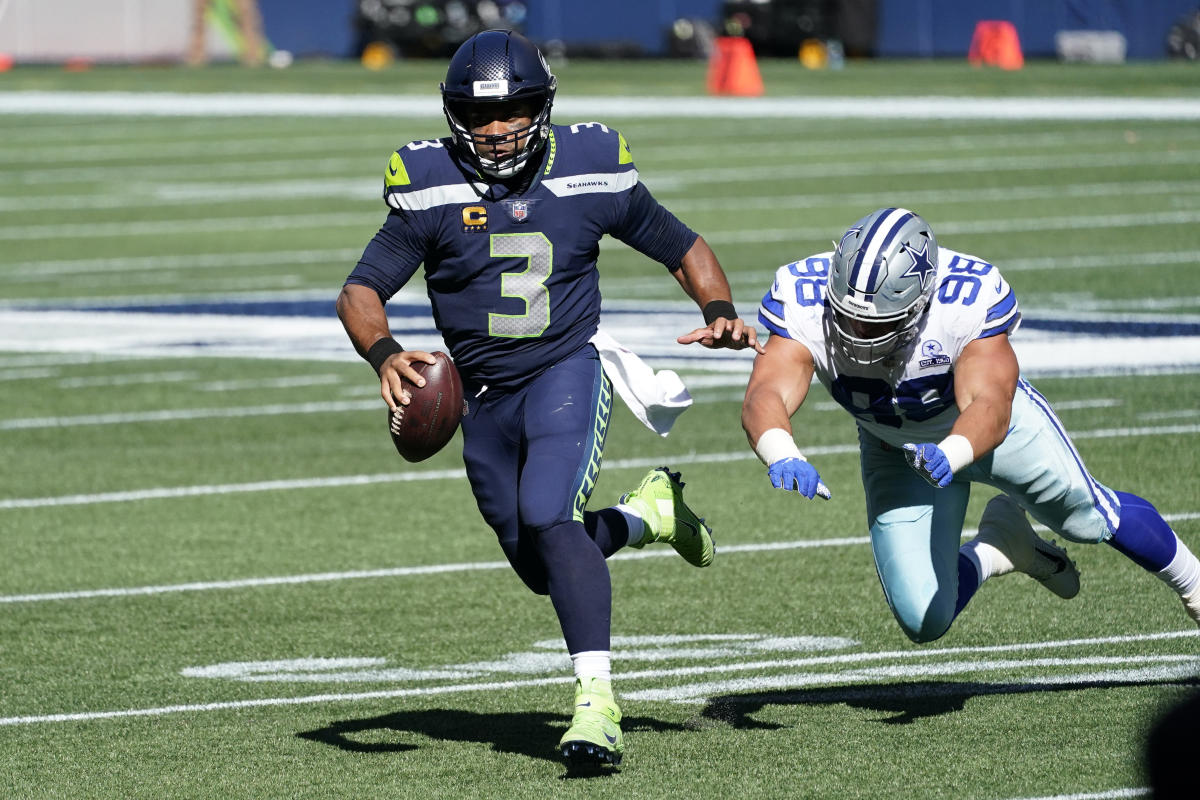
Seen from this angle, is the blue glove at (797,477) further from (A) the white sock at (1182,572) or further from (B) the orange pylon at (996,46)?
(B) the orange pylon at (996,46)

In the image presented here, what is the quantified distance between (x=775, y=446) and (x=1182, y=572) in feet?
4.45

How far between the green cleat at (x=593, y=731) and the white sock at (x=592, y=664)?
0.02 m

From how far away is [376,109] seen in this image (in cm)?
3466

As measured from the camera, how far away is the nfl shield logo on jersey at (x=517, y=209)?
604 centimetres

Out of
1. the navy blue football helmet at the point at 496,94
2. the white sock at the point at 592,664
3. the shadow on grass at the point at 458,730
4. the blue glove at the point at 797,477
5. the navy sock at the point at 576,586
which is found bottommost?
the shadow on grass at the point at 458,730

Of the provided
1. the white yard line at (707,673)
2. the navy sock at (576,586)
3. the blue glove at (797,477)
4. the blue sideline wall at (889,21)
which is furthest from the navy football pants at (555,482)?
the blue sideline wall at (889,21)

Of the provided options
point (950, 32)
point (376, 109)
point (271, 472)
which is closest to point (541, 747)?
point (271, 472)

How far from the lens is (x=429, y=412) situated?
5.71m

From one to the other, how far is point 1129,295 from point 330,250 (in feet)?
25.3

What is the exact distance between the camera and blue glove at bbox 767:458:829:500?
552 cm

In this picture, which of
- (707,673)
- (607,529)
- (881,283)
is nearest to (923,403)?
(881,283)

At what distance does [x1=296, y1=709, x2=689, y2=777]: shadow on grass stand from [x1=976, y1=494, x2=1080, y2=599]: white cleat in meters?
1.23

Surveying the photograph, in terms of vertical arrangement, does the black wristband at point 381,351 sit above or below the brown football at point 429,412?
above

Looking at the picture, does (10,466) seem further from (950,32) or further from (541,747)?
(950,32)
